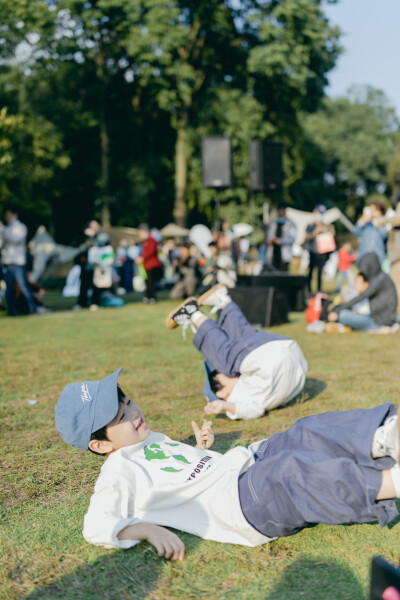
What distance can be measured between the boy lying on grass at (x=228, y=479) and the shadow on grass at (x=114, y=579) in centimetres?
7

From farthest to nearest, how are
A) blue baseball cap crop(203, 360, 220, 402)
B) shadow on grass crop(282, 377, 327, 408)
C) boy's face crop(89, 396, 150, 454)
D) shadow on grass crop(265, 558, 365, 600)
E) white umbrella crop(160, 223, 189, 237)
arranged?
white umbrella crop(160, 223, 189, 237) < shadow on grass crop(282, 377, 327, 408) < blue baseball cap crop(203, 360, 220, 402) < boy's face crop(89, 396, 150, 454) < shadow on grass crop(265, 558, 365, 600)

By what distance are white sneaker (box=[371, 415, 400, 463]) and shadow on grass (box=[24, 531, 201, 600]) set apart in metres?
0.84

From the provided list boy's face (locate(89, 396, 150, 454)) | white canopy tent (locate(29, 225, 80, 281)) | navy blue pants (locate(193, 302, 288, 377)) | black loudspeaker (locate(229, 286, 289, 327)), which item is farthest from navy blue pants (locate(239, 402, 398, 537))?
white canopy tent (locate(29, 225, 80, 281))

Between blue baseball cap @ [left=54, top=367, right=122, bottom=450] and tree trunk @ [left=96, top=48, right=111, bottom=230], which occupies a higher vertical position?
tree trunk @ [left=96, top=48, right=111, bottom=230]

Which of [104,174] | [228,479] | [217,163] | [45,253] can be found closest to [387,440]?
[228,479]

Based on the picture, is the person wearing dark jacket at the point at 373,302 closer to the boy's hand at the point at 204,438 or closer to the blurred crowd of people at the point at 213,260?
the blurred crowd of people at the point at 213,260

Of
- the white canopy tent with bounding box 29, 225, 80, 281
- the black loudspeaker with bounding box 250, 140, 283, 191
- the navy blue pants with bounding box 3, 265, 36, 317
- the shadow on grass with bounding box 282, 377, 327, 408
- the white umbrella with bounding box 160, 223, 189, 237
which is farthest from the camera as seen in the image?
the white umbrella with bounding box 160, 223, 189, 237

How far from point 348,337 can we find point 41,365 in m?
3.94

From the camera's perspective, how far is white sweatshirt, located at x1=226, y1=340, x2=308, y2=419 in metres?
3.93

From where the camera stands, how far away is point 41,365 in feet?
20.4

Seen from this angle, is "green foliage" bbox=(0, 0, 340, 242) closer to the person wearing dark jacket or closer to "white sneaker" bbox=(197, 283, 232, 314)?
the person wearing dark jacket

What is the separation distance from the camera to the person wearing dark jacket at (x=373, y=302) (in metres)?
7.96

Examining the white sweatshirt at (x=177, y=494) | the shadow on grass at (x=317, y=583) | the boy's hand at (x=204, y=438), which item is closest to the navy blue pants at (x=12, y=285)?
the boy's hand at (x=204, y=438)

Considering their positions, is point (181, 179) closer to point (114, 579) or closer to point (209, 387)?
point (209, 387)
